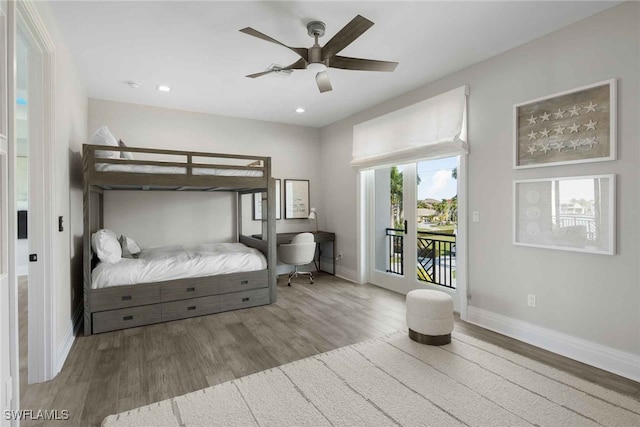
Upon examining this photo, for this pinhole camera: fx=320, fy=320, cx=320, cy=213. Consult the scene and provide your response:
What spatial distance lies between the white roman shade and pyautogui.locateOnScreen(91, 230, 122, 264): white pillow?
3250 mm

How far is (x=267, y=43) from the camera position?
9.11 feet

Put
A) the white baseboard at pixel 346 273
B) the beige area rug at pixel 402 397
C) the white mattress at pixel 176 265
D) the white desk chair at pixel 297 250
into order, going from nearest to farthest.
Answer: the beige area rug at pixel 402 397 < the white mattress at pixel 176 265 < the white desk chair at pixel 297 250 < the white baseboard at pixel 346 273

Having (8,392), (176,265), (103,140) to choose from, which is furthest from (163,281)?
(8,392)

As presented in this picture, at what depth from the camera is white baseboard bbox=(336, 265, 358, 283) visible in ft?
16.4

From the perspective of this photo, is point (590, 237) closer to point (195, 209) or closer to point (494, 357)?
point (494, 357)

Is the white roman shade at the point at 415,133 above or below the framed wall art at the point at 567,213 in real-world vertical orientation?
above

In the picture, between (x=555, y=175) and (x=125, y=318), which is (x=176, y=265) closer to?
(x=125, y=318)

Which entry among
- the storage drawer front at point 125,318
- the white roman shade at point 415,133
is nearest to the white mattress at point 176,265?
the storage drawer front at point 125,318

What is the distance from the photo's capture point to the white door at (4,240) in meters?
1.26

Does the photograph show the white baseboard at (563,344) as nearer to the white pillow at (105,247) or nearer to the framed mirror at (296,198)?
the framed mirror at (296,198)

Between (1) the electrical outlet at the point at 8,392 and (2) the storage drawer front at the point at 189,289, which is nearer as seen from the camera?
(1) the electrical outlet at the point at 8,392

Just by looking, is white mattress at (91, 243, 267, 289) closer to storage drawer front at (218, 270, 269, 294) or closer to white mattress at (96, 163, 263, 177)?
storage drawer front at (218, 270, 269, 294)

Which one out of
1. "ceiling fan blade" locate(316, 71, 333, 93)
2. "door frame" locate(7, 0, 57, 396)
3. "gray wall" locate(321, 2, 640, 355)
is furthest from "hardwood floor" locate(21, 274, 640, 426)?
"ceiling fan blade" locate(316, 71, 333, 93)

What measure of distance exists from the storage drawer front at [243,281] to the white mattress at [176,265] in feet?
0.20
